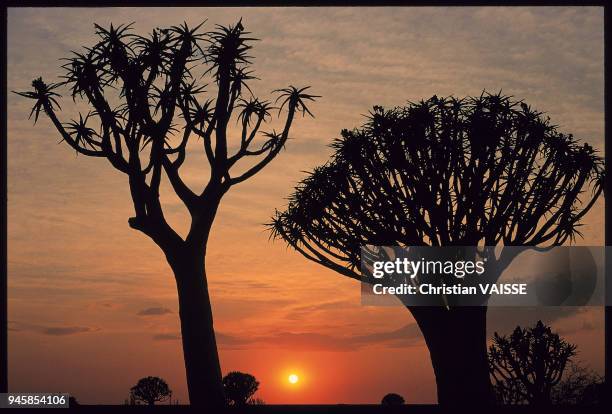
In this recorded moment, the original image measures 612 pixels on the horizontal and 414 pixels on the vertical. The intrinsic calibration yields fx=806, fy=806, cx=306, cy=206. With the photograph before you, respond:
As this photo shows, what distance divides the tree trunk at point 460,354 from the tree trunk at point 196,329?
6.99 m

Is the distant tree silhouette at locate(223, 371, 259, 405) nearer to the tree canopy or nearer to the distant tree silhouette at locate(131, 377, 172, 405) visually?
the distant tree silhouette at locate(131, 377, 172, 405)

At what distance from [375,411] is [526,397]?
1443cm

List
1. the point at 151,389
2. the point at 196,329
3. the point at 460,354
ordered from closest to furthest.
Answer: the point at 196,329, the point at 460,354, the point at 151,389

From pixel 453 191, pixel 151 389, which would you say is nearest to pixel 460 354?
pixel 453 191

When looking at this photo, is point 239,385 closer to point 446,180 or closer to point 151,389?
point 151,389

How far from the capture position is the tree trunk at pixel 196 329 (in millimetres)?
14242

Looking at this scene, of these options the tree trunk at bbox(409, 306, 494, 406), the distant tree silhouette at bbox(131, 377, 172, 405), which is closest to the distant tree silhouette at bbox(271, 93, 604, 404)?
the tree trunk at bbox(409, 306, 494, 406)

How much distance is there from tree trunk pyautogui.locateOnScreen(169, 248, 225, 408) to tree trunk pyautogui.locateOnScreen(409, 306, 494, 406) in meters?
6.99

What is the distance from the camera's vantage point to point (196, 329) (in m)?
14.4

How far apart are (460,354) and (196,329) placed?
26.2ft

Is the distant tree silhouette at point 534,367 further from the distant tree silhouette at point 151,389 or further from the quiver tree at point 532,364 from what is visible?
the distant tree silhouette at point 151,389

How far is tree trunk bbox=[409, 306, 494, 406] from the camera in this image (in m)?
19.2

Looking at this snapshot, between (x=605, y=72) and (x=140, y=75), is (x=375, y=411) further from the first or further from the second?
(x=140, y=75)

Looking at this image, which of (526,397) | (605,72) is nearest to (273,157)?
(605,72)
